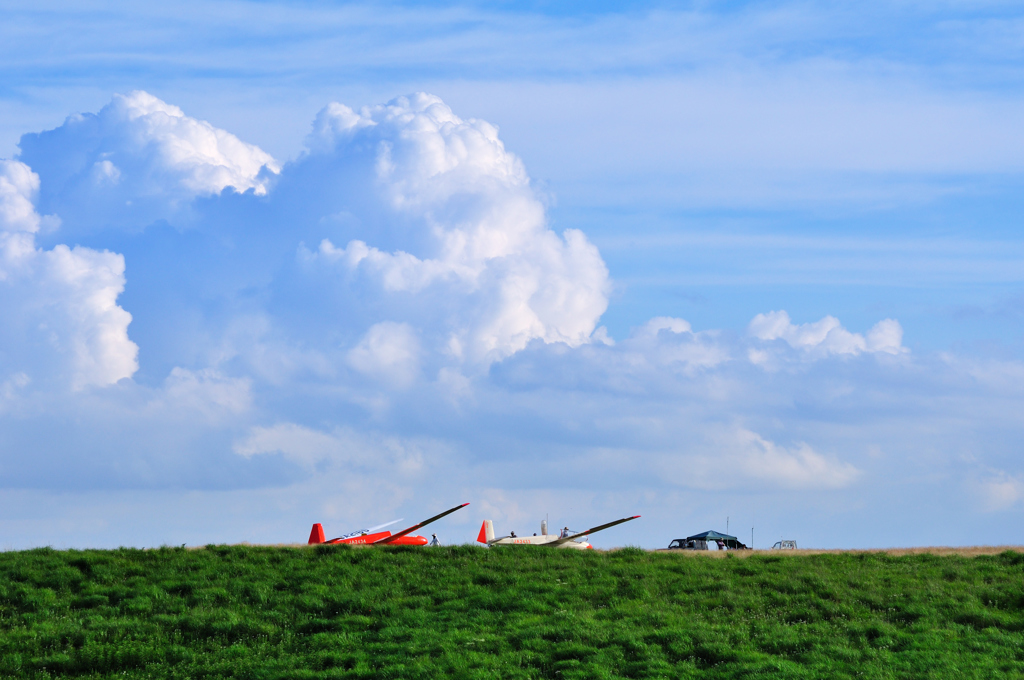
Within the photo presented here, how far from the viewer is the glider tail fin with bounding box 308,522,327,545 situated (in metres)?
46.6

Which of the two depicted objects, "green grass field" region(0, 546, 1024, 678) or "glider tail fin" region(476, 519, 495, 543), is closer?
"green grass field" region(0, 546, 1024, 678)

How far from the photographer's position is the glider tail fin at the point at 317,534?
4659cm

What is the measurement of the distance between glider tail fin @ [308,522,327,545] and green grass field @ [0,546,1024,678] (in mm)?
10669

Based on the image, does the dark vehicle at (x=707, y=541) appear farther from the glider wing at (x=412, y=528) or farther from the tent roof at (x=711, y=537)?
the glider wing at (x=412, y=528)

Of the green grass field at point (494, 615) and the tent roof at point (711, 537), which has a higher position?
the tent roof at point (711, 537)

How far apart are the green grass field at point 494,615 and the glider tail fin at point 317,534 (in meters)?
10.7

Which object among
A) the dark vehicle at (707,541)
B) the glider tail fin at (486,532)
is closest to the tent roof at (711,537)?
the dark vehicle at (707,541)

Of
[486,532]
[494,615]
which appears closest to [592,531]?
[486,532]

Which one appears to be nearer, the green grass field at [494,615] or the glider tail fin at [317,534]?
the green grass field at [494,615]

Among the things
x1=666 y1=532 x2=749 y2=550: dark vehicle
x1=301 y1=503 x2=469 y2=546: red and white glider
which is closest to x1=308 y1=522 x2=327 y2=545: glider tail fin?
x1=301 y1=503 x2=469 y2=546: red and white glider

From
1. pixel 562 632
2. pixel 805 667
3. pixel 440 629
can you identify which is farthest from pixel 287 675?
pixel 805 667

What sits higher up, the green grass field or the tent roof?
the tent roof

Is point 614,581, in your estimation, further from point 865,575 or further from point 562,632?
point 865,575

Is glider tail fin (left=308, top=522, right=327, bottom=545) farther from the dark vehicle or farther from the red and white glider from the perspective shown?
the dark vehicle
